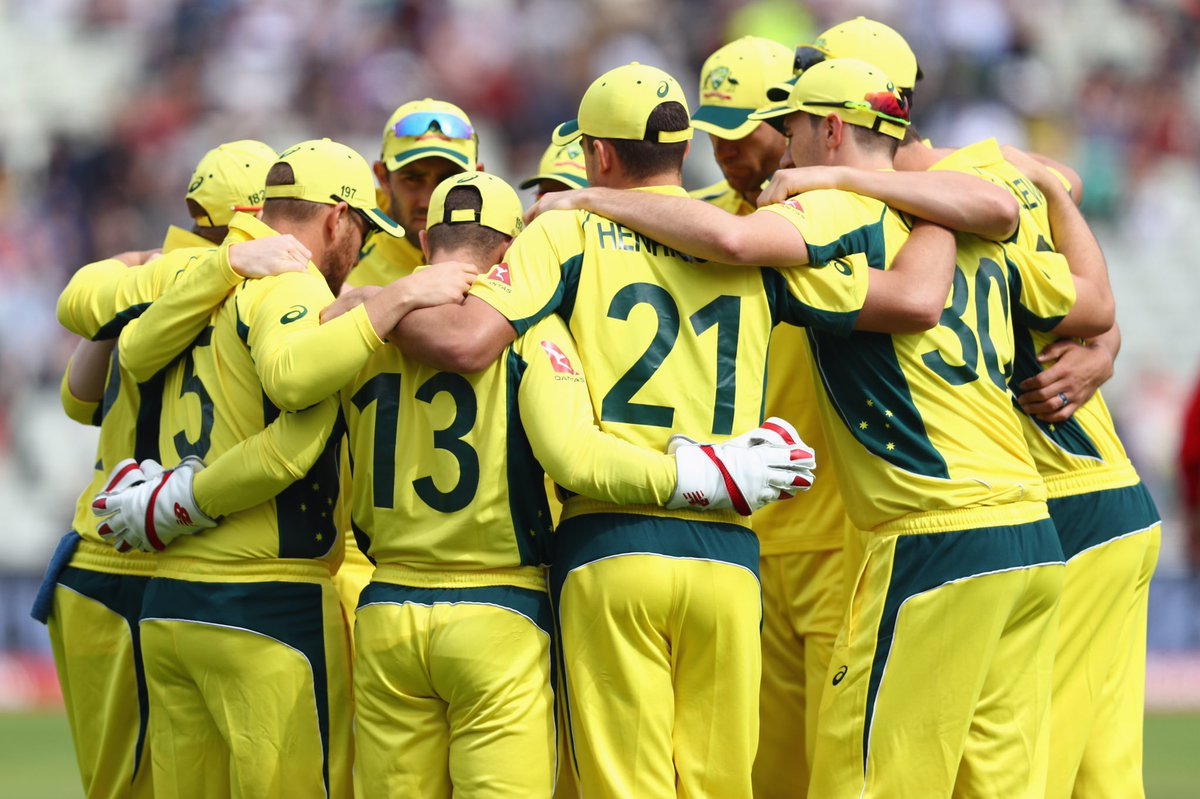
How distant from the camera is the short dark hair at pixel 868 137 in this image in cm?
557

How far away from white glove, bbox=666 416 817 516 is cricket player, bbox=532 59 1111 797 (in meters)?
0.54

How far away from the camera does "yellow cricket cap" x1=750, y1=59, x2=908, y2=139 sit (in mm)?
5504

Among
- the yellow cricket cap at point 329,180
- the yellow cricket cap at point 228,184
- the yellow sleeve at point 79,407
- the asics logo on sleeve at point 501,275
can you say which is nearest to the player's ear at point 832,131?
the asics logo on sleeve at point 501,275

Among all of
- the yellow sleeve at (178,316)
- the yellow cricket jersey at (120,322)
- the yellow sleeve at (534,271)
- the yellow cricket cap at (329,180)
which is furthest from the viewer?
the yellow cricket jersey at (120,322)

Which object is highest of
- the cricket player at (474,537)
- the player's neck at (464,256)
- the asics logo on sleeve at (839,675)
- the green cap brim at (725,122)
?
the green cap brim at (725,122)

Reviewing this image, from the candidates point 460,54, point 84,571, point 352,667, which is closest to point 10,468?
point 460,54

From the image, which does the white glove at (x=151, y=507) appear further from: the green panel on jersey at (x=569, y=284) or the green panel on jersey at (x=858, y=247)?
the green panel on jersey at (x=858, y=247)

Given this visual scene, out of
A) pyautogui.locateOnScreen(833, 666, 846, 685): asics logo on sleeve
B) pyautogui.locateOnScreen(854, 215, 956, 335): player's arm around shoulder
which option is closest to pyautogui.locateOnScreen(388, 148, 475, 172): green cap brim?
pyautogui.locateOnScreen(854, 215, 956, 335): player's arm around shoulder

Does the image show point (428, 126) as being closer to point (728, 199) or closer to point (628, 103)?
point (728, 199)

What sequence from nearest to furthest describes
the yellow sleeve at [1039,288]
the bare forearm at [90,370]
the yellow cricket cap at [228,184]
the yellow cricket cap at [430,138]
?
1. the yellow sleeve at [1039,288]
2. the yellow cricket cap at [228,184]
3. the bare forearm at [90,370]
4. the yellow cricket cap at [430,138]

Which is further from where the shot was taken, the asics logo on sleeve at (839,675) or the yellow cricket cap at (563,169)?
the yellow cricket cap at (563,169)

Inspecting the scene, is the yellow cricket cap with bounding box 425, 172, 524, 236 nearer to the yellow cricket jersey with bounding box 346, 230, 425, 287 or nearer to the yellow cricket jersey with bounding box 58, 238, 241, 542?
the yellow cricket jersey with bounding box 58, 238, 241, 542

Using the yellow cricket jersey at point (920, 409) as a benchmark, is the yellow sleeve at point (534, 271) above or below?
above

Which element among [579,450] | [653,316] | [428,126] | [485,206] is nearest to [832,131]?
[653,316]
